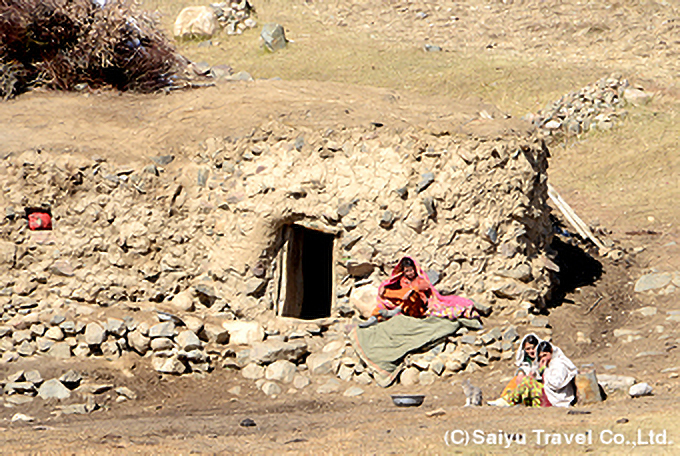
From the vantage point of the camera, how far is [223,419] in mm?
6762

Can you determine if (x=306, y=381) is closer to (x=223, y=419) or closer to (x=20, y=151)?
(x=223, y=419)

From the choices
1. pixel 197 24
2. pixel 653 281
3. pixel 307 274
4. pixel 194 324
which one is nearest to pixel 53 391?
pixel 194 324

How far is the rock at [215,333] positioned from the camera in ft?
26.8

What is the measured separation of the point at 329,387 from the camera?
7.76 m

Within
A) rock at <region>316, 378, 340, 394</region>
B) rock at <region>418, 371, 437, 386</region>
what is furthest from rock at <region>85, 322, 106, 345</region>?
rock at <region>418, 371, 437, 386</region>

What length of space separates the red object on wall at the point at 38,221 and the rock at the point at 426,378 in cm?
425

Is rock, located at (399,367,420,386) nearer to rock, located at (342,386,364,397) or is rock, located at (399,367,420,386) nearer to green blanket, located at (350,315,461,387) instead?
green blanket, located at (350,315,461,387)

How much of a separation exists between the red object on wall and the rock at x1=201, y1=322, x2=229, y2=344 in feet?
6.80

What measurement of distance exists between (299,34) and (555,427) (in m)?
17.3

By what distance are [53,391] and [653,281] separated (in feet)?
22.7

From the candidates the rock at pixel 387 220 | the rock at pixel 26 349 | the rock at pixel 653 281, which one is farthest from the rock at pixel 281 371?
the rock at pixel 653 281

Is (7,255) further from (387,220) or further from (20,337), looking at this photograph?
(387,220)

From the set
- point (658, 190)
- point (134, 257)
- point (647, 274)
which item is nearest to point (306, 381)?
point (134, 257)

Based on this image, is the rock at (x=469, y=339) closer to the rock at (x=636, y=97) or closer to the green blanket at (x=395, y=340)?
the green blanket at (x=395, y=340)
